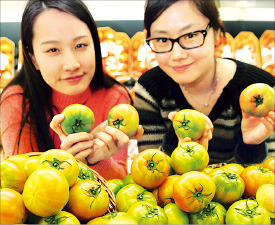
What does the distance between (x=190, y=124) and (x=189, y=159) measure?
0.23m

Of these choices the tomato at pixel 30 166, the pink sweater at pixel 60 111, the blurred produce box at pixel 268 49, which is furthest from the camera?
the blurred produce box at pixel 268 49

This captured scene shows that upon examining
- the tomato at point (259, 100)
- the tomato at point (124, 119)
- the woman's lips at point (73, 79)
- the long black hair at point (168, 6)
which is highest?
the long black hair at point (168, 6)

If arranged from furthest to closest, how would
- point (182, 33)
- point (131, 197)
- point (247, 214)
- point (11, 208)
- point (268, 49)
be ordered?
point (268, 49), point (182, 33), point (131, 197), point (247, 214), point (11, 208)

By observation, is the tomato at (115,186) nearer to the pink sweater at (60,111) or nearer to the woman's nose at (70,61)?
the pink sweater at (60,111)

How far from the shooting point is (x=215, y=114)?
1.58 meters

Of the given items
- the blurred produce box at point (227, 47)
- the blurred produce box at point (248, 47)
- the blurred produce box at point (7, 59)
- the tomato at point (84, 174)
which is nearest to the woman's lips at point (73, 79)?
the tomato at point (84, 174)

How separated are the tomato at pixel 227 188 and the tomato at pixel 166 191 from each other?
15 cm

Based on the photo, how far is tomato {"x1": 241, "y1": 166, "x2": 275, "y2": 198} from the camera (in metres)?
0.93

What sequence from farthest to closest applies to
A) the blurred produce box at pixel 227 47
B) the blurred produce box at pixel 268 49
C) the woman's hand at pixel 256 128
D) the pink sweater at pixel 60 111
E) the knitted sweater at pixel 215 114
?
the blurred produce box at pixel 227 47 → the blurred produce box at pixel 268 49 → the knitted sweater at pixel 215 114 → the pink sweater at pixel 60 111 → the woman's hand at pixel 256 128

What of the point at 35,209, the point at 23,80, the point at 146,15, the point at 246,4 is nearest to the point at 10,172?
the point at 35,209

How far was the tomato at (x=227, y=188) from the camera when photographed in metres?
0.88

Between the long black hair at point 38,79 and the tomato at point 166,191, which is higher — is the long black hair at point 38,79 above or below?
above

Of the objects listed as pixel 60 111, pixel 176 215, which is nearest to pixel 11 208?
pixel 176 215

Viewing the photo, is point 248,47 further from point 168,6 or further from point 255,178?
point 255,178
